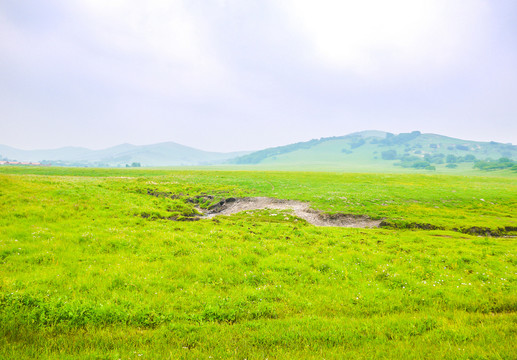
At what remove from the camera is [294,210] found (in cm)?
2980

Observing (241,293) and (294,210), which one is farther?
(294,210)

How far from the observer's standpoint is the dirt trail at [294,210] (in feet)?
85.9

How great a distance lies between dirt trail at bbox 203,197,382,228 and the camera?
26172 millimetres

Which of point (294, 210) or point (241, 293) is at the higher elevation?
point (241, 293)

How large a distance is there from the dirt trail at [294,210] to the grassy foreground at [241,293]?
7426 millimetres

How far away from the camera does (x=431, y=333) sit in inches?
285

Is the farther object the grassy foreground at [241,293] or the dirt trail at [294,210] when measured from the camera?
the dirt trail at [294,210]

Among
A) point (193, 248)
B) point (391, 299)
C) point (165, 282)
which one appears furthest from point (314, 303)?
point (193, 248)

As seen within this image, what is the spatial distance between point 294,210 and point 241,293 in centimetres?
2108

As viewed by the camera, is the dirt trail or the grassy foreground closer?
the grassy foreground

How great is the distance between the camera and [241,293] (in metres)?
9.47

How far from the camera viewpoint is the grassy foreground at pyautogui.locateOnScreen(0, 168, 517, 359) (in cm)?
649

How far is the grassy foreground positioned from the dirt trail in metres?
7.43

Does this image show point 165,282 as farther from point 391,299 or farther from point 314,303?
point 391,299
